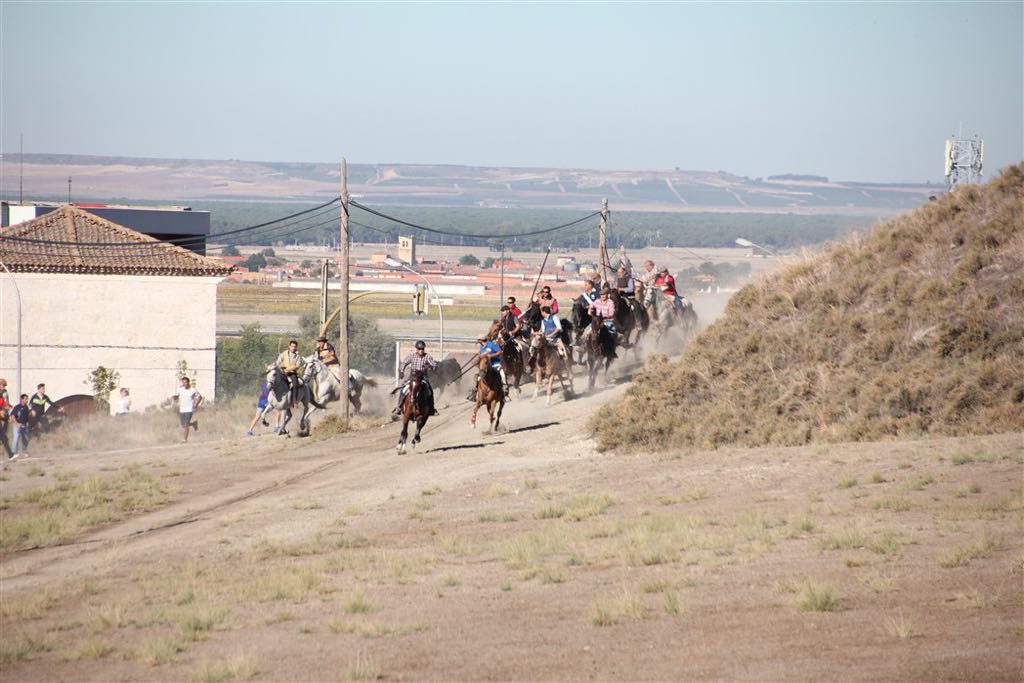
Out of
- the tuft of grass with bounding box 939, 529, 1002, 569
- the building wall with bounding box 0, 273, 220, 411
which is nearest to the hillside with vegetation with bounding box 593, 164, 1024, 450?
the tuft of grass with bounding box 939, 529, 1002, 569

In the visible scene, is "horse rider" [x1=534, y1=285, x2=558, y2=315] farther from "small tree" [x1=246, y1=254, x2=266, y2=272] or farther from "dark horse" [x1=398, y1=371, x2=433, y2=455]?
"small tree" [x1=246, y1=254, x2=266, y2=272]

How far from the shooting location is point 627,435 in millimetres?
25688

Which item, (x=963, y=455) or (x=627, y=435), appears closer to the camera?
(x=963, y=455)

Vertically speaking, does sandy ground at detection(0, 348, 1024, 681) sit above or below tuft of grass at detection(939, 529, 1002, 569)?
below

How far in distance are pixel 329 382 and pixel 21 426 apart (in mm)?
7809

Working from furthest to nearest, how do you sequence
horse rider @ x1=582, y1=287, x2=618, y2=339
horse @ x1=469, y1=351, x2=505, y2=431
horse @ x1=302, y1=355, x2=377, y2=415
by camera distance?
1. horse rider @ x1=582, y1=287, x2=618, y2=339
2. horse @ x1=302, y1=355, x2=377, y2=415
3. horse @ x1=469, y1=351, x2=505, y2=431

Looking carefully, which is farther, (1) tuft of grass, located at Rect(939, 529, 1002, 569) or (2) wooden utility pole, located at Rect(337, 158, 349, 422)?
(2) wooden utility pole, located at Rect(337, 158, 349, 422)

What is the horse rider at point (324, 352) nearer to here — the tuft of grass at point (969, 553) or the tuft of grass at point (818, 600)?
the tuft of grass at point (969, 553)

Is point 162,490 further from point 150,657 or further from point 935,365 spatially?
point 935,365

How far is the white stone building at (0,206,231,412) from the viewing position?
5362cm

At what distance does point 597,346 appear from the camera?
32.5m

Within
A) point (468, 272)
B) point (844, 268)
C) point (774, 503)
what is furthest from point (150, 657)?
point (468, 272)

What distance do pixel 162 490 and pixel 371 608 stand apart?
12.2m

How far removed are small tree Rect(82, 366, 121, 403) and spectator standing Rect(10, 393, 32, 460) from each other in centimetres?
1948
